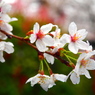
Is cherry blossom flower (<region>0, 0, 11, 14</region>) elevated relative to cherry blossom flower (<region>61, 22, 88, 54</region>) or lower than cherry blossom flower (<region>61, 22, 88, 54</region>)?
elevated

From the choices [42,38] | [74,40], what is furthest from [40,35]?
[74,40]

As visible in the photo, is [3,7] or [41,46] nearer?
[41,46]

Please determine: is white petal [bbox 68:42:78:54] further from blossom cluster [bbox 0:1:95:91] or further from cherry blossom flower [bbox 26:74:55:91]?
cherry blossom flower [bbox 26:74:55:91]

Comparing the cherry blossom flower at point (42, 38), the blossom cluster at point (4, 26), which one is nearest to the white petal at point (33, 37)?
the cherry blossom flower at point (42, 38)

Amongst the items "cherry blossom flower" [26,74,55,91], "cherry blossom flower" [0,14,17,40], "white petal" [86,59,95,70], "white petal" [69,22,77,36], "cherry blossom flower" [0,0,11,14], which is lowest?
"cherry blossom flower" [26,74,55,91]

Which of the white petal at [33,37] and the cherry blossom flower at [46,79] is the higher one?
the white petal at [33,37]

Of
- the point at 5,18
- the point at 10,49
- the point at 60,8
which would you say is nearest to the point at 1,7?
the point at 5,18

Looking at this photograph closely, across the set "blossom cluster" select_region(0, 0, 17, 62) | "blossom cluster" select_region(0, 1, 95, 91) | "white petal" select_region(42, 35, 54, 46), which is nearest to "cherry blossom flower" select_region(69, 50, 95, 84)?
"blossom cluster" select_region(0, 1, 95, 91)

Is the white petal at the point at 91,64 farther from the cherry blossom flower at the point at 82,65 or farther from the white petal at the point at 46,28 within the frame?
the white petal at the point at 46,28

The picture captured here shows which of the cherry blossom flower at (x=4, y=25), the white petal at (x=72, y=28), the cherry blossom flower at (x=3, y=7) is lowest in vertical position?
the cherry blossom flower at (x=4, y=25)

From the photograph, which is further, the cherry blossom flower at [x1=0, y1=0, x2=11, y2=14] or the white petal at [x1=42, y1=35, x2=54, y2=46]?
the cherry blossom flower at [x1=0, y1=0, x2=11, y2=14]

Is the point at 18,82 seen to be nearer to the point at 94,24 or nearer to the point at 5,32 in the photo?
the point at 5,32

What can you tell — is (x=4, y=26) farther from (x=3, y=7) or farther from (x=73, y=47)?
(x=73, y=47)
